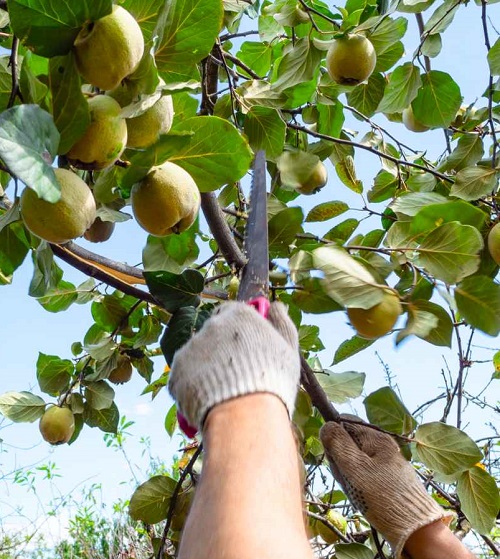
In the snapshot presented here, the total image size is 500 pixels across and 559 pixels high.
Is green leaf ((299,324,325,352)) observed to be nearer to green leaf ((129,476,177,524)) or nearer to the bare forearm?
green leaf ((129,476,177,524))

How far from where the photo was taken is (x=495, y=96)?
2098mm

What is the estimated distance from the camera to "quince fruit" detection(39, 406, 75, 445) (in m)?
2.02

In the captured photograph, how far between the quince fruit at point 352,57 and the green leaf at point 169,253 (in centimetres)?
61

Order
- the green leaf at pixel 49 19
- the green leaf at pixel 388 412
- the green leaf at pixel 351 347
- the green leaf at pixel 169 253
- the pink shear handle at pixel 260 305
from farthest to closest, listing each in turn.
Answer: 1. the green leaf at pixel 351 347
2. the green leaf at pixel 388 412
3. the green leaf at pixel 169 253
4. the pink shear handle at pixel 260 305
5. the green leaf at pixel 49 19

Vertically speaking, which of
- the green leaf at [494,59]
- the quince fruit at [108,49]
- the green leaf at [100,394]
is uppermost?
the green leaf at [494,59]

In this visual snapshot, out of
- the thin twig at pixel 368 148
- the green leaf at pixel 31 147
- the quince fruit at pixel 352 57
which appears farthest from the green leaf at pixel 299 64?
the green leaf at pixel 31 147

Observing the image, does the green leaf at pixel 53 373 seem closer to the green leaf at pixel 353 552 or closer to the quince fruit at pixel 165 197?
the green leaf at pixel 353 552

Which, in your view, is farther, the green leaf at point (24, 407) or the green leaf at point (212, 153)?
the green leaf at point (24, 407)

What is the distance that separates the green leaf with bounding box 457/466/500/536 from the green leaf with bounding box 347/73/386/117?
119 cm

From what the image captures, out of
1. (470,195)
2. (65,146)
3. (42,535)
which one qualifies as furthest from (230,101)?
(42,535)

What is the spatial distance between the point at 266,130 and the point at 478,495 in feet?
3.93

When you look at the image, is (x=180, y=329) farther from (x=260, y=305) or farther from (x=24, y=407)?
(x=24, y=407)

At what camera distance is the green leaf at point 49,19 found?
32.9 inches

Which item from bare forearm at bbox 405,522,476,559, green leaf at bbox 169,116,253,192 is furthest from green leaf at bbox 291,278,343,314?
bare forearm at bbox 405,522,476,559
